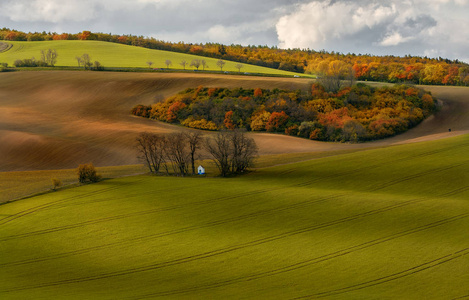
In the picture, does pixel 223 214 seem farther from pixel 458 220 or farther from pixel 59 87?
pixel 59 87

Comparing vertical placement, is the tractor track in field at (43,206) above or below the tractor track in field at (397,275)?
above

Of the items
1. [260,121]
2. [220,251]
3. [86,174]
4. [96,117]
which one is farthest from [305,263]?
[96,117]

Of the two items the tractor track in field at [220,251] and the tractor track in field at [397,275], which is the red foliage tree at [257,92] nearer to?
the tractor track in field at [220,251]

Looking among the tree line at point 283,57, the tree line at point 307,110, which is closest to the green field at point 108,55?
the tree line at point 283,57

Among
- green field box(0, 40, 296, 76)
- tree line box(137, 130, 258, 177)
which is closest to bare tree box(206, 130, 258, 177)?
tree line box(137, 130, 258, 177)

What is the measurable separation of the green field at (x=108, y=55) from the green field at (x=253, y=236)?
76014 millimetres

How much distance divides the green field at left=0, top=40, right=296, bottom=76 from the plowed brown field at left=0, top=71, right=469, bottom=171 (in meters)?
19.4

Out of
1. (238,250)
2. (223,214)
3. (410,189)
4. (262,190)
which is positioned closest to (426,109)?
(410,189)

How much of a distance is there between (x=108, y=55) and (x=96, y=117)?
54026mm

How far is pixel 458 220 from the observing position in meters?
30.7

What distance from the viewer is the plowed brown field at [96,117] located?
57.4m

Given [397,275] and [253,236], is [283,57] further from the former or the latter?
[397,275]

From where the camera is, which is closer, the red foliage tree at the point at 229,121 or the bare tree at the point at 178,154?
the bare tree at the point at 178,154

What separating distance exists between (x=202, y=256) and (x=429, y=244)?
1240 cm
